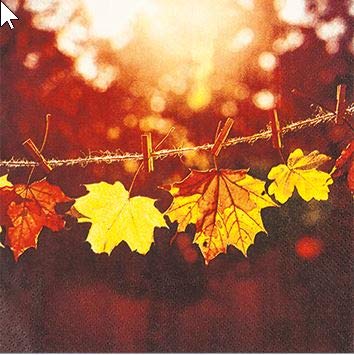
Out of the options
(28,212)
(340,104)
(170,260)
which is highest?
(340,104)

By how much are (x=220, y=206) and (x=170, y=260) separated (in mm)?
168

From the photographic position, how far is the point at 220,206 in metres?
1.21

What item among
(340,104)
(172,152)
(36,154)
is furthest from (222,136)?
(36,154)

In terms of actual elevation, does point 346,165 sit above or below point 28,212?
above

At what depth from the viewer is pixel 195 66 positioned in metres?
1.22

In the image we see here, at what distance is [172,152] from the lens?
123 cm

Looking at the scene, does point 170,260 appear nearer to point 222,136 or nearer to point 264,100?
point 222,136

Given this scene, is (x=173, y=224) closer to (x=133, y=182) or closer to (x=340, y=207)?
(x=133, y=182)

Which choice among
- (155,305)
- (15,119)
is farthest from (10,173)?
(155,305)

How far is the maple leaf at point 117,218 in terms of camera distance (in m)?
1.23

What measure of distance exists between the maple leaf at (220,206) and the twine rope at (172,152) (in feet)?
0.20

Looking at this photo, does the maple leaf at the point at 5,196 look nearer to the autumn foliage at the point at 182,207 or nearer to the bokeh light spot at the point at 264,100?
the autumn foliage at the point at 182,207

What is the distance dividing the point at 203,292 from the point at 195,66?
51cm

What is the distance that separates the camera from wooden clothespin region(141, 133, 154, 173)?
122cm
